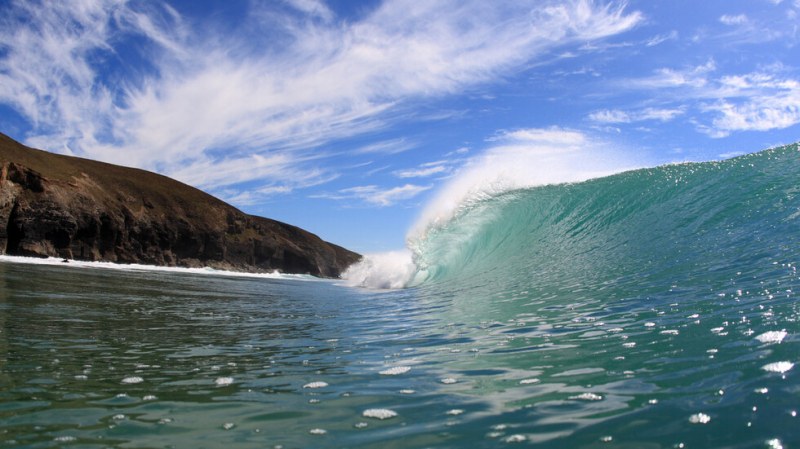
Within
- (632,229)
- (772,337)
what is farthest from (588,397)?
(632,229)

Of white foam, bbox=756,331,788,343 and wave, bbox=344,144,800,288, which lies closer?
white foam, bbox=756,331,788,343

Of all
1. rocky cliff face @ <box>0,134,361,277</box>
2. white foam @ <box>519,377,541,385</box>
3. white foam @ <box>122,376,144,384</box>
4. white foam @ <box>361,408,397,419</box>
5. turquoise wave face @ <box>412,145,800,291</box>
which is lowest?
white foam @ <box>361,408,397,419</box>

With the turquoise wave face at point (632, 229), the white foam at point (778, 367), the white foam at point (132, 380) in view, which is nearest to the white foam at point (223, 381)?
the white foam at point (132, 380)

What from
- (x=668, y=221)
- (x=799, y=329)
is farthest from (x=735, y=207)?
(x=799, y=329)

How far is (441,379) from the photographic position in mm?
4766

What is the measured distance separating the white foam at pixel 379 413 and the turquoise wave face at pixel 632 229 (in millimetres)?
6526

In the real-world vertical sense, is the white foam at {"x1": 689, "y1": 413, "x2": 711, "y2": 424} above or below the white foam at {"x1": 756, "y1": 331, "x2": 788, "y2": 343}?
below

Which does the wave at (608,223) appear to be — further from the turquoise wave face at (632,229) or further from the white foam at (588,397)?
Answer: the white foam at (588,397)

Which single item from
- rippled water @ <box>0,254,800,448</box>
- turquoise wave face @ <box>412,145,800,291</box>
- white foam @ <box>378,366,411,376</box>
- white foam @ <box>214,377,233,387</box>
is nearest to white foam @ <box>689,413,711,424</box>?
rippled water @ <box>0,254,800,448</box>

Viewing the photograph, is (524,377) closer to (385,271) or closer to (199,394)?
(199,394)

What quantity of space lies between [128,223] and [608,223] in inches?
2334

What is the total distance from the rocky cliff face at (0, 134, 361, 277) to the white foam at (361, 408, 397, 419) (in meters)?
53.8

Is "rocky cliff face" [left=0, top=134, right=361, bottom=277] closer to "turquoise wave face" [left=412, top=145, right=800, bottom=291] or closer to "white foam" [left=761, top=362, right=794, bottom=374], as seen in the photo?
"turquoise wave face" [left=412, top=145, right=800, bottom=291]

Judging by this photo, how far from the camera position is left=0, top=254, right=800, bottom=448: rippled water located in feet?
10.8
